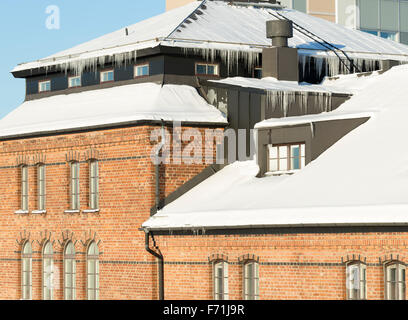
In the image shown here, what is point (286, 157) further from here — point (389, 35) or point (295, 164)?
point (389, 35)

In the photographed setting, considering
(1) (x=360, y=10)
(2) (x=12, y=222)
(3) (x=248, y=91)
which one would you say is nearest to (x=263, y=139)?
(3) (x=248, y=91)

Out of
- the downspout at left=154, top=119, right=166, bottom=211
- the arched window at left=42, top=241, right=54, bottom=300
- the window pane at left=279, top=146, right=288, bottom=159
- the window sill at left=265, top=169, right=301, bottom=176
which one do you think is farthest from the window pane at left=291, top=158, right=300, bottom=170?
the arched window at left=42, top=241, right=54, bottom=300

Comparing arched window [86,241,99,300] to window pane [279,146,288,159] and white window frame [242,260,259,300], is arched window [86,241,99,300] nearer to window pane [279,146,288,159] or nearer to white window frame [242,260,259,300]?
white window frame [242,260,259,300]

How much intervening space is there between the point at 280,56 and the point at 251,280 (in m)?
9.22

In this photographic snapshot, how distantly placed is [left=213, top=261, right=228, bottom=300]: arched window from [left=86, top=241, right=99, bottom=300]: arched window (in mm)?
5408

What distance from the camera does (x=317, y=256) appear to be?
29.9 meters

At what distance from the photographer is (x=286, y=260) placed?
101ft

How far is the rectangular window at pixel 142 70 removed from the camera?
128 ft

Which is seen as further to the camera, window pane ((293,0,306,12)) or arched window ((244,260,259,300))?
window pane ((293,0,306,12))

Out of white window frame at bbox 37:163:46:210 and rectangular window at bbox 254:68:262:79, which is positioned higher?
rectangular window at bbox 254:68:262:79

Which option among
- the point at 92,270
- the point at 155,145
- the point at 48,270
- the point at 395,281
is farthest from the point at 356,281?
the point at 48,270

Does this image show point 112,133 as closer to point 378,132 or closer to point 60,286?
point 60,286

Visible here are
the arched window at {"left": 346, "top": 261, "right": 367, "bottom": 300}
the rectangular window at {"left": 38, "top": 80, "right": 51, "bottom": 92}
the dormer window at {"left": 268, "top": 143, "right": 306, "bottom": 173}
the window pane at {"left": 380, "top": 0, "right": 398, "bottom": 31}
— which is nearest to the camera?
the arched window at {"left": 346, "top": 261, "right": 367, "bottom": 300}

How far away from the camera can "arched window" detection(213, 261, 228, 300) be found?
33062 millimetres
